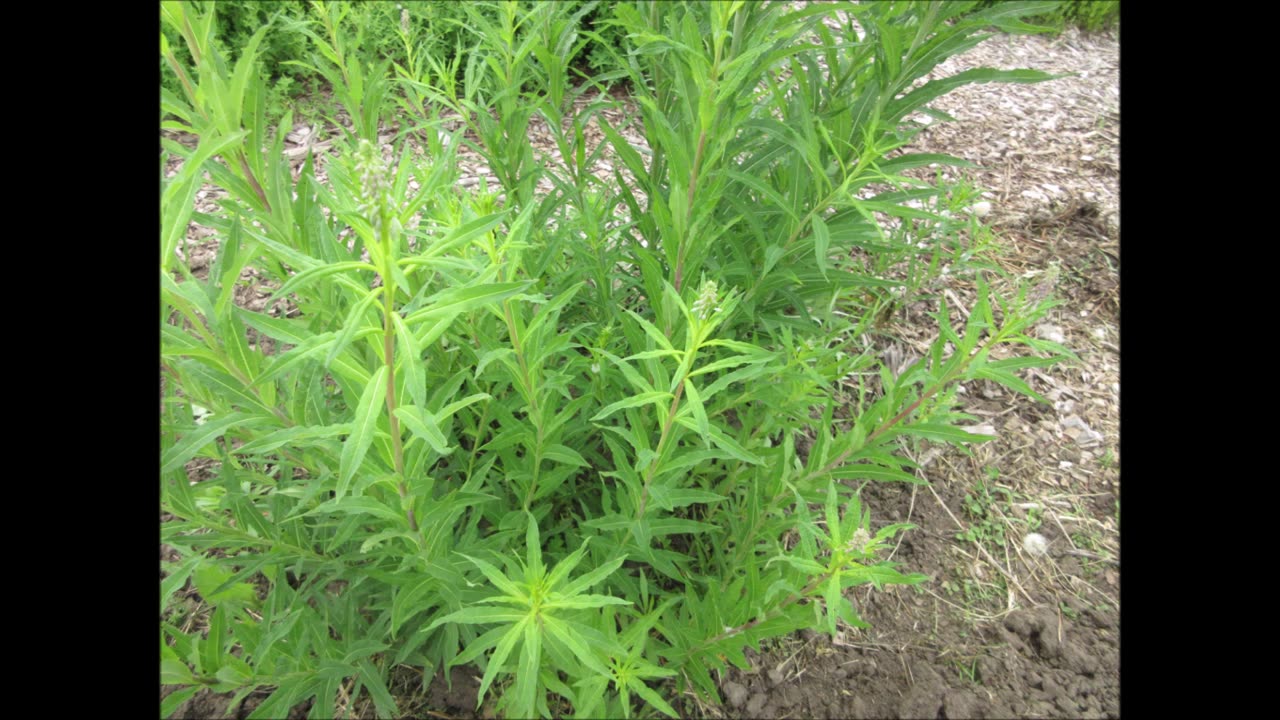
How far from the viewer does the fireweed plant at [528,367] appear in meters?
1.35

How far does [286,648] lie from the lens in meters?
1.91

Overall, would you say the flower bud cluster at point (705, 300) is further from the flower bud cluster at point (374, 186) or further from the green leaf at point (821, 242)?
the flower bud cluster at point (374, 186)

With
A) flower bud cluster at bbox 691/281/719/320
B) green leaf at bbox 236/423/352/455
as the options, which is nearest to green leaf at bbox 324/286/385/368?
green leaf at bbox 236/423/352/455

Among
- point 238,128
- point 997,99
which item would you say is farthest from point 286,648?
point 997,99

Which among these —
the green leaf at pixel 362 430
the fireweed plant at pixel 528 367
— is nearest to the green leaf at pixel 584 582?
the fireweed plant at pixel 528 367

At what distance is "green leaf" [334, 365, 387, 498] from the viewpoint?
1.19 meters

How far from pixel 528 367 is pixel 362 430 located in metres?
0.64

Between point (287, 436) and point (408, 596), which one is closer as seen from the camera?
point (287, 436)

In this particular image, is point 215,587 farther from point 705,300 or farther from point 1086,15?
point 1086,15

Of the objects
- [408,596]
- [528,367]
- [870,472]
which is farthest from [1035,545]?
[408,596]

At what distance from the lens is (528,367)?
179cm

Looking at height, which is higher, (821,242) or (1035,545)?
(821,242)

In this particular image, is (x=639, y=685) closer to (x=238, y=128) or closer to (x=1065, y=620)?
(x=238, y=128)

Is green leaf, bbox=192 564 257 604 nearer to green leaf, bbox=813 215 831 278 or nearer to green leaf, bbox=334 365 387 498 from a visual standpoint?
green leaf, bbox=334 365 387 498
